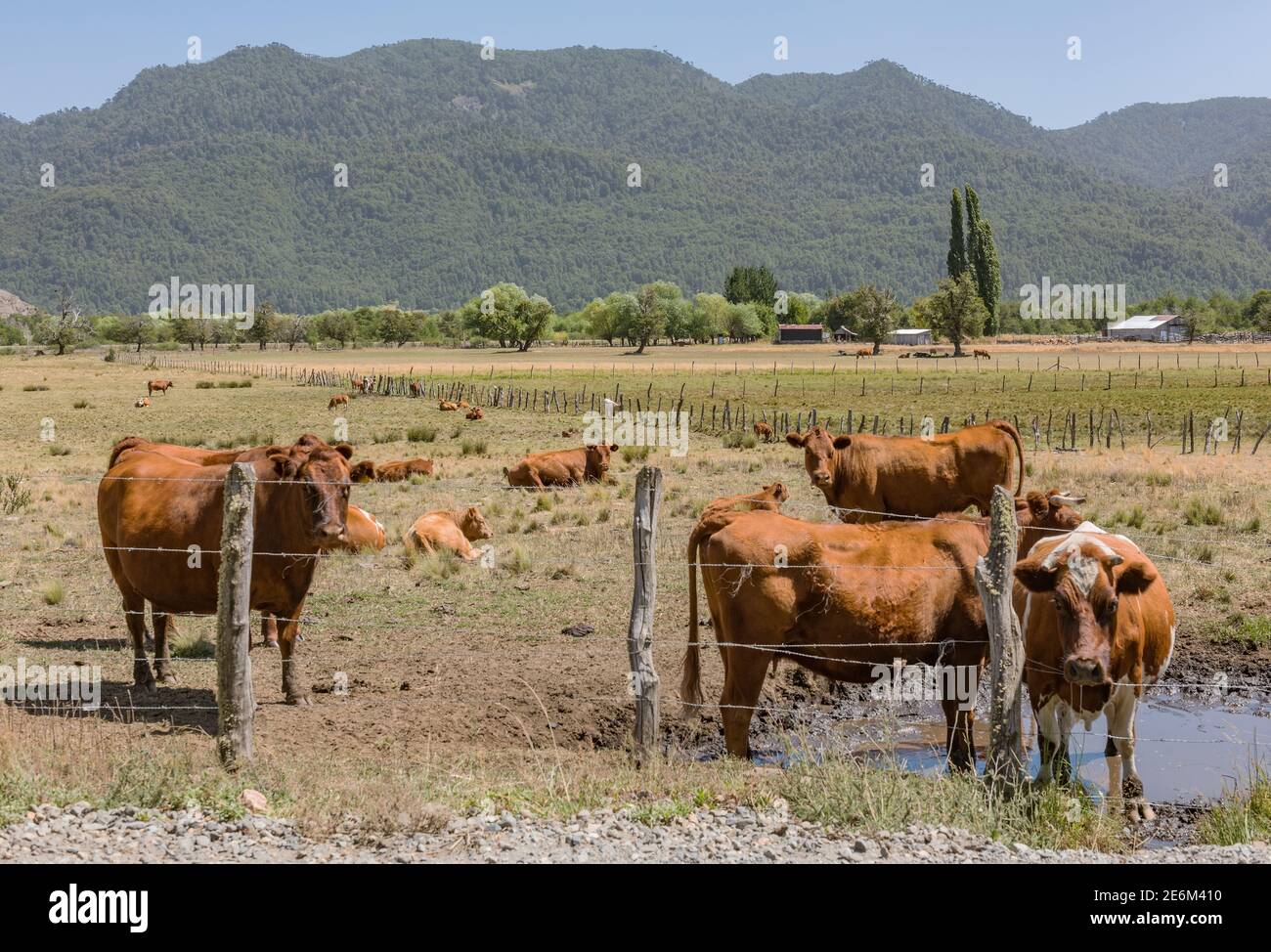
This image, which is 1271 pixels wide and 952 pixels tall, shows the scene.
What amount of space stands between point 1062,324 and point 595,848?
7684 inches

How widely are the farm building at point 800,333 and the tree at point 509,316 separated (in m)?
44.8

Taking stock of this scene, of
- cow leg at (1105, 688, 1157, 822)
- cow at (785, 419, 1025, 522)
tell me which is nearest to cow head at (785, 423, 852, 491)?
cow at (785, 419, 1025, 522)

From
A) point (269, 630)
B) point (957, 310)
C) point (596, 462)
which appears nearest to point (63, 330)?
point (957, 310)

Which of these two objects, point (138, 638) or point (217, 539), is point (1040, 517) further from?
point (138, 638)

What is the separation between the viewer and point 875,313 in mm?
125062

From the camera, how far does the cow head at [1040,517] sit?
10781 millimetres

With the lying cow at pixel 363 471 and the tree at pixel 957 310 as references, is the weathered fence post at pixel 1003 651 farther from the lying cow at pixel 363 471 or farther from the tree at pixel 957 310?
the tree at pixel 957 310

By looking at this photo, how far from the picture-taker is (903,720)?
11234mm

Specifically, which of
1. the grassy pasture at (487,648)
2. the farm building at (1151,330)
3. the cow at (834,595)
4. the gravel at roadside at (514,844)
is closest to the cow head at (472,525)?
the grassy pasture at (487,648)

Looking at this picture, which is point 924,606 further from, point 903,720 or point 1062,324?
point 1062,324

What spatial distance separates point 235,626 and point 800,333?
548ft

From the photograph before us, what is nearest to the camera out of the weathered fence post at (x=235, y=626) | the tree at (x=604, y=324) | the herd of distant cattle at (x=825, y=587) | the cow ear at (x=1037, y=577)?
the weathered fence post at (x=235, y=626)

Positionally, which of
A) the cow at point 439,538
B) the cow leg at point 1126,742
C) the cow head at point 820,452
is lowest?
the cow leg at point 1126,742

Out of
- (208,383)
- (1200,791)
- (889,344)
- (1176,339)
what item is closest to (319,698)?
(1200,791)
